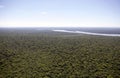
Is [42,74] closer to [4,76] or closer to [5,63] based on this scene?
[4,76]

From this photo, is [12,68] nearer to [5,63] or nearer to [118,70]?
[5,63]

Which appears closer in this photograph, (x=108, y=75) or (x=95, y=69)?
(x=108, y=75)

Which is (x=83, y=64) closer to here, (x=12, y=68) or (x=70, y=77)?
(x=70, y=77)

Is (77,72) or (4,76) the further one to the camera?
(77,72)

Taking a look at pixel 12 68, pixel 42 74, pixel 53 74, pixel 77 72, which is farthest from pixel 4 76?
pixel 77 72

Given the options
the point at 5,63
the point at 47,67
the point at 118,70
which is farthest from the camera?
the point at 5,63

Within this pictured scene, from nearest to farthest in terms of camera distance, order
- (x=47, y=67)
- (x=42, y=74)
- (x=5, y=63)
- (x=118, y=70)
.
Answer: (x=42, y=74) → (x=118, y=70) → (x=47, y=67) → (x=5, y=63)

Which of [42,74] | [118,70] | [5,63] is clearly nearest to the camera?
[42,74]

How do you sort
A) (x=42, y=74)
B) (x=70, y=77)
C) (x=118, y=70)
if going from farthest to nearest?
(x=118, y=70), (x=42, y=74), (x=70, y=77)

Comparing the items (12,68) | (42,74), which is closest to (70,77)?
(42,74)
